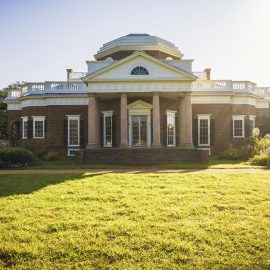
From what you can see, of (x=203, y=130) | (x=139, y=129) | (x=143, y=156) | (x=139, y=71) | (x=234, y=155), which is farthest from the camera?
(x=203, y=130)

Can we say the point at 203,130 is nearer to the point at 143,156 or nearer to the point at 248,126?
the point at 248,126

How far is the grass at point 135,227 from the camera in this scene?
5.00 meters

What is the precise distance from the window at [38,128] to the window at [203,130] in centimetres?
1468

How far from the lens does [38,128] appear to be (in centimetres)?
2933

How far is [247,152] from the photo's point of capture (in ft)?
75.5

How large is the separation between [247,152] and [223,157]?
6.17 feet

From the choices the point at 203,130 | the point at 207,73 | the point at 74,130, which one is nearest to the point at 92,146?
the point at 74,130

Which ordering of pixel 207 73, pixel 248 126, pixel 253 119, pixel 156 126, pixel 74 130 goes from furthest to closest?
pixel 207 73 → pixel 253 119 → pixel 74 130 → pixel 248 126 → pixel 156 126

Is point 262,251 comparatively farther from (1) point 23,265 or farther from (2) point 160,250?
(1) point 23,265

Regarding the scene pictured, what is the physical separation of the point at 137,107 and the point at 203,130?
658 cm

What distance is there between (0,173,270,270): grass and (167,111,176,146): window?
17.5 metres

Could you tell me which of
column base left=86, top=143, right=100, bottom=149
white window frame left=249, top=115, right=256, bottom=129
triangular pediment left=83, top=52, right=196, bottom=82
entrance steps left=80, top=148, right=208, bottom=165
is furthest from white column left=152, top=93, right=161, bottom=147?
white window frame left=249, top=115, right=256, bottom=129

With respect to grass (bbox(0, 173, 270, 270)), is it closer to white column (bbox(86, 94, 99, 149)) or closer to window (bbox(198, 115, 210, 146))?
white column (bbox(86, 94, 99, 149))

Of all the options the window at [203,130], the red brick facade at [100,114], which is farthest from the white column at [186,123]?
the window at [203,130]
